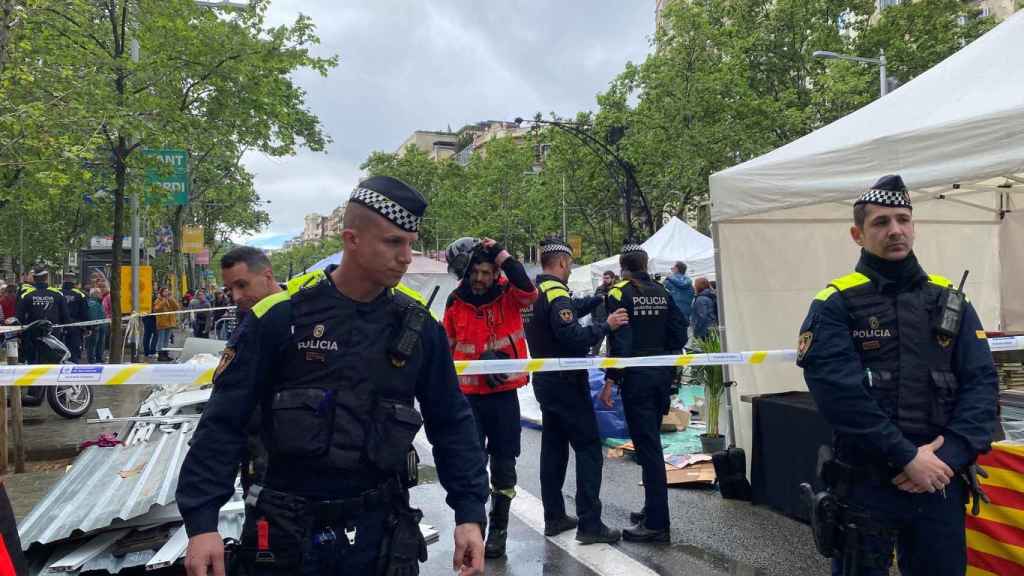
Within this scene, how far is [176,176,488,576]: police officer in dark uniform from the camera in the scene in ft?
7.63

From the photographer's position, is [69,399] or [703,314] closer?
[69,399]

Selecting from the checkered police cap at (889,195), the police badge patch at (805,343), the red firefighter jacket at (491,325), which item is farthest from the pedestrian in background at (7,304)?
the checkered police cap at (889,195)

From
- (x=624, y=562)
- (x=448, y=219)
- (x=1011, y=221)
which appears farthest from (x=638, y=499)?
(x=448, y=219)

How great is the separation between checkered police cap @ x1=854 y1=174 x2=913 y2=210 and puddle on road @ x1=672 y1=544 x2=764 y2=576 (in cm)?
251

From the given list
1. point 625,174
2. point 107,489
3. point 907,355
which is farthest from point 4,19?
point 625,174

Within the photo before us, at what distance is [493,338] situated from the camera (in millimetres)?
5176

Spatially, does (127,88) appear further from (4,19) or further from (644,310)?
(644,310)

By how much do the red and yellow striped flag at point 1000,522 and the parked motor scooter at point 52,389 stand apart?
10577mm

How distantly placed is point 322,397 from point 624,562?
3.18 meters

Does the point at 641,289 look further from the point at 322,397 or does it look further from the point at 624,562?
the point at 322,397

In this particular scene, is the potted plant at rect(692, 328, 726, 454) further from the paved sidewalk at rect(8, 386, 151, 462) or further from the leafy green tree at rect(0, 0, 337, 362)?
the leafy green tree at rect(0, 0, 337, 362)

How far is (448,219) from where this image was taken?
6444cm

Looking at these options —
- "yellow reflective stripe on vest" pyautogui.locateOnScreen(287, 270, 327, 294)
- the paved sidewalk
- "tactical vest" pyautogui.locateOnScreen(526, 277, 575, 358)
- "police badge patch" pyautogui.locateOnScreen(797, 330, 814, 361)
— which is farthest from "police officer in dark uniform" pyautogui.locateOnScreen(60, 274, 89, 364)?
"police badge patch" pyautogui.locateOnScreen(797, 330, 814, 361)

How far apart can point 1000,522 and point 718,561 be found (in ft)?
5.12
